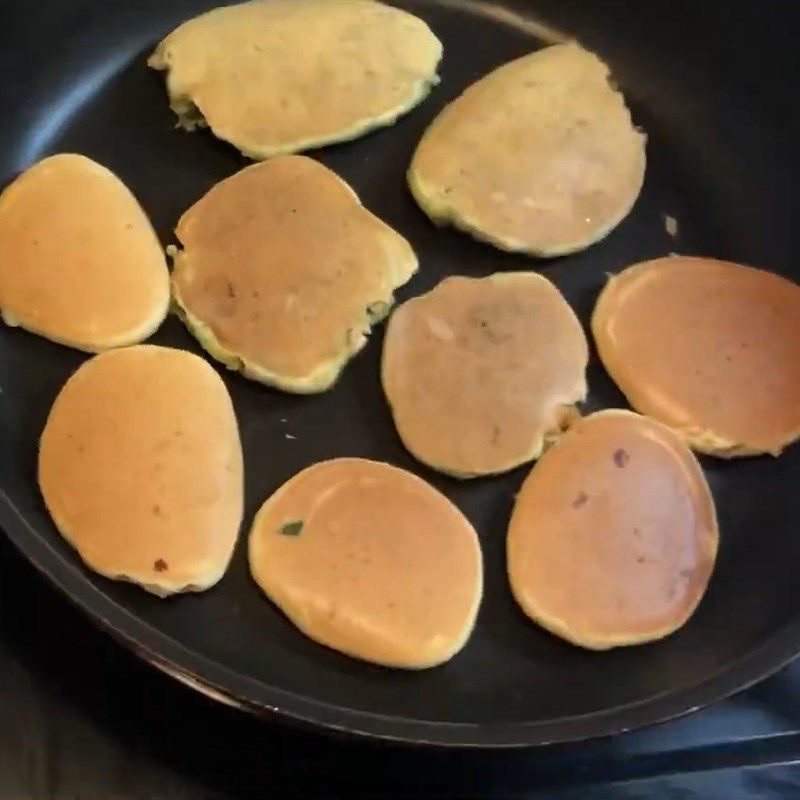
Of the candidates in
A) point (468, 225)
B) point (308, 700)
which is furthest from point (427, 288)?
point (308, 700)

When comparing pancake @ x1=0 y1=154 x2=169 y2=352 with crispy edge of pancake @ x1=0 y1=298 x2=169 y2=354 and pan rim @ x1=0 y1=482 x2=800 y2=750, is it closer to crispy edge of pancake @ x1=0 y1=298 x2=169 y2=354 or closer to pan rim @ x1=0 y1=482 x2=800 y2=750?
crispy edge of pancake @ x1=0 y1=298 x2=169 y2=354

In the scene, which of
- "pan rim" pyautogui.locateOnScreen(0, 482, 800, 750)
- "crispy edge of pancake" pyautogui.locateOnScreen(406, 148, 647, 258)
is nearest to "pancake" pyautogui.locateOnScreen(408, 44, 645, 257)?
"crispy edge of pancake" pyautogui.locateOnScreen(406, 148, 647, 258)

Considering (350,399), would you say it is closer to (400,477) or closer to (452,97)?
(400,477)

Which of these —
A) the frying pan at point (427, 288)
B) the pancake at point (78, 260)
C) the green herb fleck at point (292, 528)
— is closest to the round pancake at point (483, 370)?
the frying pan at point (427, 288)

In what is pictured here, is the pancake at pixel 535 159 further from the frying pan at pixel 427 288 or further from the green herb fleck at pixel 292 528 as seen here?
the green herb fleck at pixel 292 528

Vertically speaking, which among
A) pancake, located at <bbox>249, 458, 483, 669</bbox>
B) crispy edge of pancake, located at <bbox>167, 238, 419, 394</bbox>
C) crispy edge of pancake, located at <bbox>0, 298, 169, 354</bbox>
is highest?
crispy edge of pancake, located at <bbox>0, 298, 169, 354</bbox>

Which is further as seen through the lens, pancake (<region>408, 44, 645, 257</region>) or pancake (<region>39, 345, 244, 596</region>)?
pancake (<region>408, 44, 645, 257</region>)

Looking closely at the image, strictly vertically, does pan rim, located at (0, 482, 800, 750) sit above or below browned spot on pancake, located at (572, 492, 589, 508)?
above

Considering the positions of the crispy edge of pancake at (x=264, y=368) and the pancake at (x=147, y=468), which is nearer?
the pancake at (x=147, y=468)
